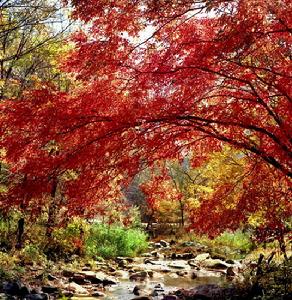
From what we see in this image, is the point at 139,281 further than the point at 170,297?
Yes

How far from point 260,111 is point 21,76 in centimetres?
1276

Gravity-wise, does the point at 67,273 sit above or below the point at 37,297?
above

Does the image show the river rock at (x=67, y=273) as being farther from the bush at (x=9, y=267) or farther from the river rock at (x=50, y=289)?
the river rock at (x=50, y=289)

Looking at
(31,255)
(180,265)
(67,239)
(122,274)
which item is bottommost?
(122,274)

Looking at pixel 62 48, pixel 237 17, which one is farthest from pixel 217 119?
pixel 62 48

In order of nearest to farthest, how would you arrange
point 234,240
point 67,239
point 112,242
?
point 67,239 < point 112,242 < point 234,240

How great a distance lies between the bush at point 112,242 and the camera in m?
18.8

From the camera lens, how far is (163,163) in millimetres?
9750

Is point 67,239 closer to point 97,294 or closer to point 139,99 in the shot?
point 97,294

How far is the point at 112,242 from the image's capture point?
20156 mm

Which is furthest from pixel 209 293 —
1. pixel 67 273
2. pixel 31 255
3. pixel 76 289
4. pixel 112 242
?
pixel 112 242

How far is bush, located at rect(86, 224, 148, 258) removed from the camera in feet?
61.6

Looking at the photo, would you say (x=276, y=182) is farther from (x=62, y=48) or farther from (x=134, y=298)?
(x=62, y=48)

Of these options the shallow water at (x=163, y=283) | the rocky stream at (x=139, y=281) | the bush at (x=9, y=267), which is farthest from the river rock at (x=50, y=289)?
the shallow water at (x=163, y=283)
